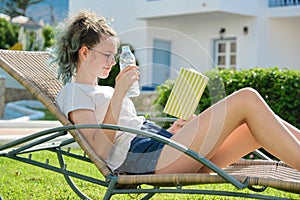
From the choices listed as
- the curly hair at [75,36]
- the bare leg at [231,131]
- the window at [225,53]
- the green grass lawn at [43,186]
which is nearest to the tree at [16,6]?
the window at [225,53]

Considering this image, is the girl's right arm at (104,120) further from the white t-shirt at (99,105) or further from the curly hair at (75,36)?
the curly hair at (75,36)

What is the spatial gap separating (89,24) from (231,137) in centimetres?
90

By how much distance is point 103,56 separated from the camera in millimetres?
2701

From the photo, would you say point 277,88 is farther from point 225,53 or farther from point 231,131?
point 225,53

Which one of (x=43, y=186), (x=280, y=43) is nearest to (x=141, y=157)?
(x=43, y=186)

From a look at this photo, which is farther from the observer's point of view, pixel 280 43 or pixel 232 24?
pixel 280 43

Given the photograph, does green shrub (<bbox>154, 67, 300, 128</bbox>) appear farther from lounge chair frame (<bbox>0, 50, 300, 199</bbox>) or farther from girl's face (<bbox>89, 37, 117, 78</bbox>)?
girl's face (<bbox>89, 37, 117, 78</bbox>)

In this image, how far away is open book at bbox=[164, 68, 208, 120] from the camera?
2.87 m

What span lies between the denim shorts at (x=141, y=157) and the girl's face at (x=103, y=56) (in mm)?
399

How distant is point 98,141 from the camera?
2574mm

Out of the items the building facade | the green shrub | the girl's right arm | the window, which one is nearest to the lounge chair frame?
the girl's right arm

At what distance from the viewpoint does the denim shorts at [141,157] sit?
258 cm

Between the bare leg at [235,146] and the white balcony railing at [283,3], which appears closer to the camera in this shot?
the bare leg at [235,146]

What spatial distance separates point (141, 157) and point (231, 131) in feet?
1.47
